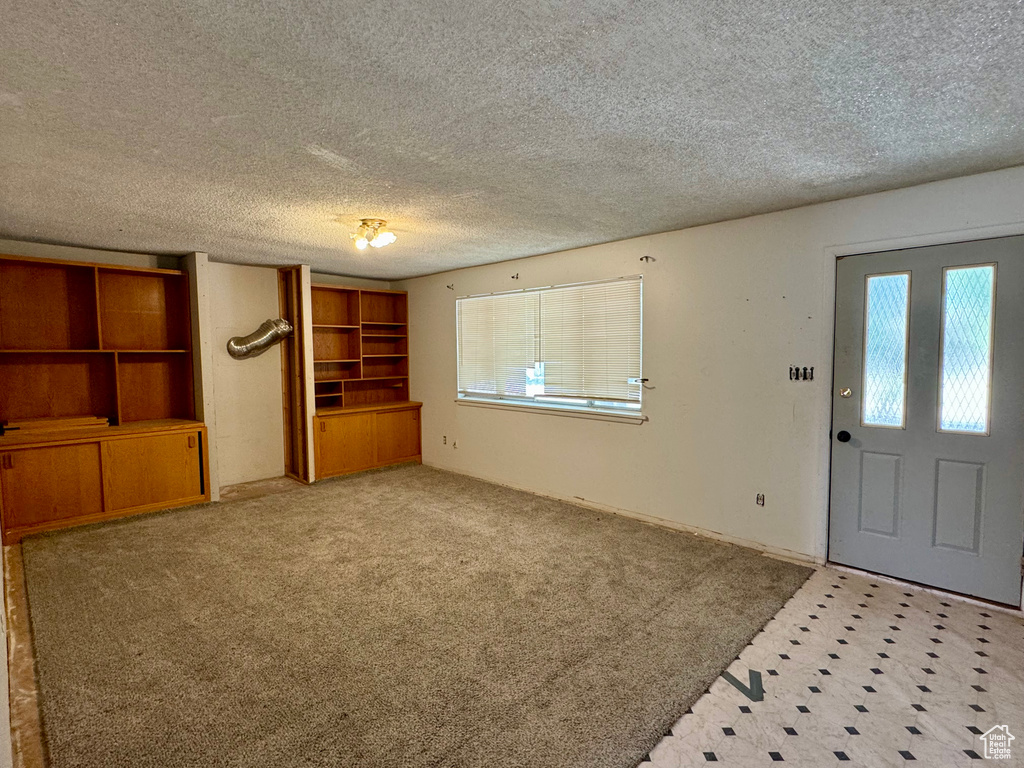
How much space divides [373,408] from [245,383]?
141cm

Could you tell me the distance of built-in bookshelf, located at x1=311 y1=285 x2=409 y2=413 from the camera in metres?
6.11

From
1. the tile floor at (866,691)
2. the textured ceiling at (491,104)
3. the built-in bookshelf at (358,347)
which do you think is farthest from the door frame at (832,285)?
the built-in bookshelf at (358,347)

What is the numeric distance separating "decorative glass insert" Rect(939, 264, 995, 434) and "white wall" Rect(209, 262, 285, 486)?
594 centimetres

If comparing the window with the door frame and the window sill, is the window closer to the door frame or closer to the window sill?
the window sill

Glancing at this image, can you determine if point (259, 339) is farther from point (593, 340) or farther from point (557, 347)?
point (593, 340)

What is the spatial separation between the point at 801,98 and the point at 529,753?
260cm

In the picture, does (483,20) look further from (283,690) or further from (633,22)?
(283,690)

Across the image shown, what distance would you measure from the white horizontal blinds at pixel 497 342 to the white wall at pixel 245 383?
2162 millimetres

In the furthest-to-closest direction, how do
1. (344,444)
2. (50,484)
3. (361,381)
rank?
(361,381) < (344,444) < (50,484)

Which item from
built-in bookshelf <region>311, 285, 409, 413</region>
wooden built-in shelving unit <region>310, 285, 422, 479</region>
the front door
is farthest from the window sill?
the front door

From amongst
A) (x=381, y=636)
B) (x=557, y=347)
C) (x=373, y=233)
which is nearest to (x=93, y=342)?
(x=373, y=233)

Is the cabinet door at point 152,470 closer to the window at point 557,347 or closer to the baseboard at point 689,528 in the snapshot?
the window at point 557,347

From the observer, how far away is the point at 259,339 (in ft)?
17.9

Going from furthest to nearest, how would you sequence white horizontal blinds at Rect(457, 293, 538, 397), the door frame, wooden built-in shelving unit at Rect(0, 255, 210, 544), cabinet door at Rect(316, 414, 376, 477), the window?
cabinet door at Rect(316, 414, 376, 477) < white horizontal blinds at Rect(457, 293, 538, 397) < the window < wooden built-in shelving unit at Rect(0, 255, 210, 544) < the door frame
